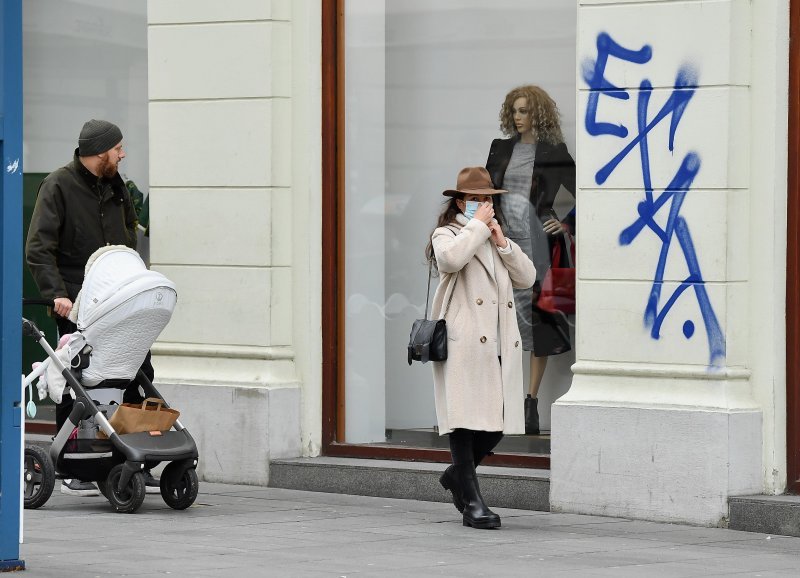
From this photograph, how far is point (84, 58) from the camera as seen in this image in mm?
12188

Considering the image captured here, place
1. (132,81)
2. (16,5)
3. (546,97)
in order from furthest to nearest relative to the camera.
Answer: (132,81) < (546,97) < (16,5)

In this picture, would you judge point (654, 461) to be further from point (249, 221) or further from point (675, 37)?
point (249, 221)

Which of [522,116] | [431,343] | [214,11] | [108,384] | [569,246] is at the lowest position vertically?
[108,384]

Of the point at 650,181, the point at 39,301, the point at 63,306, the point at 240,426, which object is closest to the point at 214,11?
the point at 63,306

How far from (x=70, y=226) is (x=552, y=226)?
2722 mm

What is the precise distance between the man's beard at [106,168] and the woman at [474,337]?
2.18m

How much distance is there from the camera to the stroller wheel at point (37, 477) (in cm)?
915

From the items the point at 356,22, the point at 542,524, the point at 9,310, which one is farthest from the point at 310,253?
the point at 9,310

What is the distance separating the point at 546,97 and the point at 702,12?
1.45 meters

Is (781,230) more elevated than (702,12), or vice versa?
(702,12)

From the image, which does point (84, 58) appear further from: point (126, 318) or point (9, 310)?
point (9, 310)

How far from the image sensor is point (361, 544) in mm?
8117

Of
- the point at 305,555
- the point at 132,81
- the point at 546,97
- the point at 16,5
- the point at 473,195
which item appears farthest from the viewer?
the point at 132,81

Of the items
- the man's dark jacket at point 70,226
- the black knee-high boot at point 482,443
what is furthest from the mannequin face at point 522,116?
the man's dark jacket at point 70,226
